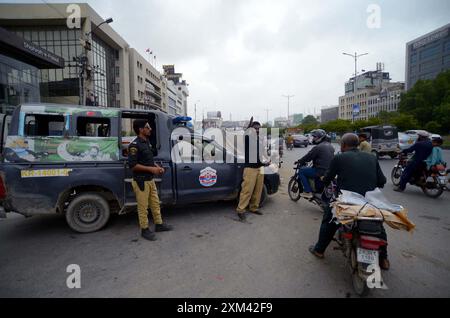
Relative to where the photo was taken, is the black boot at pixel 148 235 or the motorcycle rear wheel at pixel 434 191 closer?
the black boot at pixel 148 235

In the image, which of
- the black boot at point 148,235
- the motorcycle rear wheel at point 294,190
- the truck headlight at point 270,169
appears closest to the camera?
the black boot at point 148,235

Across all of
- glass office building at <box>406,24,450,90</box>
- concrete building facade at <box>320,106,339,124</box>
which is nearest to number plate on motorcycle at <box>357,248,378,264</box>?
glass office building at <box>406,24,450,90</box>

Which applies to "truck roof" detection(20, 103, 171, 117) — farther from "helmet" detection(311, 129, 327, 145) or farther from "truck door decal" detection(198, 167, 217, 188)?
"helmet" detection(311, 129, 327, 145)

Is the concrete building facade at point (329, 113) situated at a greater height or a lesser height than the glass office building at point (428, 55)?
lesser

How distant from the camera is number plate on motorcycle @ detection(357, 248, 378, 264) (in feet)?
7.82

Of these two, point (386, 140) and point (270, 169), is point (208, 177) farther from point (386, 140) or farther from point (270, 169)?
point (386, 140)

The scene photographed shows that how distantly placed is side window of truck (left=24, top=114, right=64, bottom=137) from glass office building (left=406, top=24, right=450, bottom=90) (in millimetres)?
89304

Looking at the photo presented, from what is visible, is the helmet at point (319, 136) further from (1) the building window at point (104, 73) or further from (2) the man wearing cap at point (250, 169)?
(1) the building window at point (104, 73)

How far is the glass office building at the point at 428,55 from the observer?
6744cm

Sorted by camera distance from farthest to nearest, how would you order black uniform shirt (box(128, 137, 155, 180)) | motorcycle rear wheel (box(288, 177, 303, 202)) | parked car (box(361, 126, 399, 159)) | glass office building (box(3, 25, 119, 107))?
glass office building (box(3, 25, 119, 107)) → parked car (box(361, 126, 399, 159)) → motorcycle rear wheel (box(288, 177, 303, 202)) → black uniform shirt (box(128, 137, 155, 180))

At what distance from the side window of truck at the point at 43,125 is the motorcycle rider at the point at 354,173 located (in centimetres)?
426

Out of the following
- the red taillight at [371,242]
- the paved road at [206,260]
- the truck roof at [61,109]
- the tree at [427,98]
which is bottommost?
the paved road at [206,260]

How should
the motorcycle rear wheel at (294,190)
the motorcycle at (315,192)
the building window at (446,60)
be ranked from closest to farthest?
the motorcycle at (315,192) < the motorcycle rear wheel at (294,190) < the building window at (446,60)

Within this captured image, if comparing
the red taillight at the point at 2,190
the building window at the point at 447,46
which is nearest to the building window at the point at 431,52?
the building window at the point at 447,46
